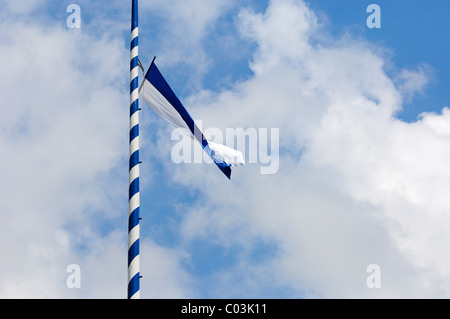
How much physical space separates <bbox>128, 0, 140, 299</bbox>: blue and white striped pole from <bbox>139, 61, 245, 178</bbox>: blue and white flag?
110cm

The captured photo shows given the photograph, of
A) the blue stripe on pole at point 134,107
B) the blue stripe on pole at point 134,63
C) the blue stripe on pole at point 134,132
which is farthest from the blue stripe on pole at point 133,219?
the blue stripe on pole at point 134,63

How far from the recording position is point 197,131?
20625mm

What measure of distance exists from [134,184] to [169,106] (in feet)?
14.4

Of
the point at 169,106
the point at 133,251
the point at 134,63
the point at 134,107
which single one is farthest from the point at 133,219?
the point at 134,63

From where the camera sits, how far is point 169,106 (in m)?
20.8

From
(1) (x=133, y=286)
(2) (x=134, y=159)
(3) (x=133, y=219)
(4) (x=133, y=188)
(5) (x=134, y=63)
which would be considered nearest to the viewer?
(1) (x=133, y=286)

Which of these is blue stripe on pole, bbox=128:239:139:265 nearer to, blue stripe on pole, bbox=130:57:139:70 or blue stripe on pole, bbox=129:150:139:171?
blue stripe on pole, bbox=129:150:139:171

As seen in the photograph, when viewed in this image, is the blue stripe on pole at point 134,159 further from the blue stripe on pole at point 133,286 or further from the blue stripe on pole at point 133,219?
the blue stripe on pole at point 133,286

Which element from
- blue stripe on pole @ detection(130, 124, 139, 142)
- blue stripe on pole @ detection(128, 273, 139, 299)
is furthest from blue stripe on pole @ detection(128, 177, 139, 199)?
blue stripe on pole @ detection(128, 273, 139, 299)

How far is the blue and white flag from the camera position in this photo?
67.5 feet

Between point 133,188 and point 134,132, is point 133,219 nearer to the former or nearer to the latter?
point 133,188
